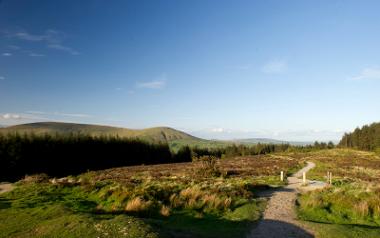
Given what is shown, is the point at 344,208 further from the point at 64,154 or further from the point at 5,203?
the point at 64,154

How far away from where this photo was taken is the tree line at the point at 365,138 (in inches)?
5113

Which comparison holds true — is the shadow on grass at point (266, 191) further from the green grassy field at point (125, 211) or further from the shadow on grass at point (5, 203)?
the shadow on grass at point (5, 203)

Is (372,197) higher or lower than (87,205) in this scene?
higher

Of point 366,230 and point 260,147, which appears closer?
point 366,230

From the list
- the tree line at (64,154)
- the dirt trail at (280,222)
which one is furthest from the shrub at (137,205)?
the tree line at (64,154)

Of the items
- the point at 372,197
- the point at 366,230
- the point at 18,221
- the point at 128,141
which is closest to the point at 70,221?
the point at 18,221

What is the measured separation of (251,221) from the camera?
17609mm

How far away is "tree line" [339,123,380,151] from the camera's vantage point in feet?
426

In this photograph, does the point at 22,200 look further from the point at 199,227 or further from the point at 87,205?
the point at 199,227

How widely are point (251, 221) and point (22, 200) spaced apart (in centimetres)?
1587

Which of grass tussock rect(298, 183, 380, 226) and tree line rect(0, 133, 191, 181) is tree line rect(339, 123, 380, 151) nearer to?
tree line rect(0, 133, 191, 181)

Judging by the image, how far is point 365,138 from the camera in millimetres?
135625

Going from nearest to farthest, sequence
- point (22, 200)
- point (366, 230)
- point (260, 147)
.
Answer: point (366, 230)
point (22, 200)
point (260, 147)

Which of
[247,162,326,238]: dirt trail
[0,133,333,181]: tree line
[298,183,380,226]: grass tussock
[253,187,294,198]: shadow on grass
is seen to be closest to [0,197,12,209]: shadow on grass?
[247,162,326,238]: dirt trail
